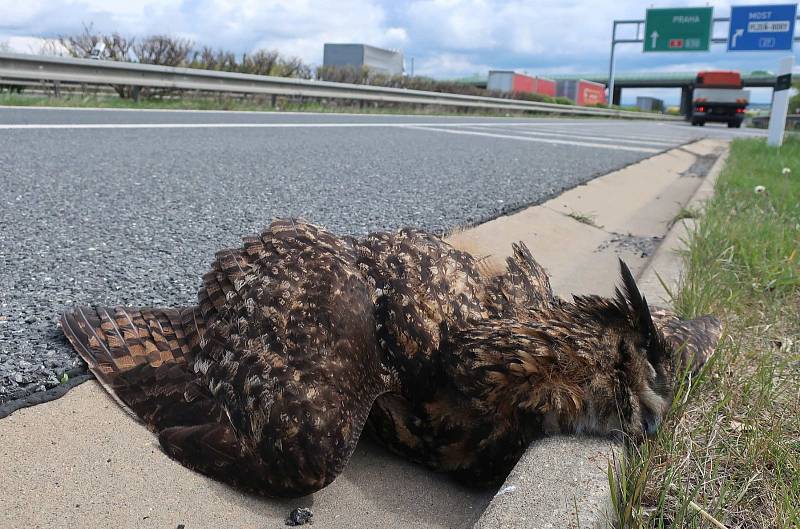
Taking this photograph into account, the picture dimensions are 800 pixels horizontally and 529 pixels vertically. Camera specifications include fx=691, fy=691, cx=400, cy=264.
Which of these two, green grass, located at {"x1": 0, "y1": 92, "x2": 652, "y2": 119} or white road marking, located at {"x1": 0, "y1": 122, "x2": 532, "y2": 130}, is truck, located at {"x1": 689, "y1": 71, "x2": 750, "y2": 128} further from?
white road marking, located at {"x1": 0, "y1": 122, "x2": 532, "y2": 130}

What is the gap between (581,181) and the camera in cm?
664

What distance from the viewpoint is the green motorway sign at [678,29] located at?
38.7m

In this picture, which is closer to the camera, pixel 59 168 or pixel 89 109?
pixel 59 168

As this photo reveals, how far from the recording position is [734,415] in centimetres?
217

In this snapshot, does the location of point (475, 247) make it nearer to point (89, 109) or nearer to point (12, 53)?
point (89, 109)

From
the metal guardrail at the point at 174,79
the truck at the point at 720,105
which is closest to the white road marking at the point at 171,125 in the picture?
the metal guardrail at the point at 174,79

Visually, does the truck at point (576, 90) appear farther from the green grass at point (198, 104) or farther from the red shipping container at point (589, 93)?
the green grass at point (198, 104)

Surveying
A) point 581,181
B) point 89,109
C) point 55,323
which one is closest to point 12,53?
point 89,109

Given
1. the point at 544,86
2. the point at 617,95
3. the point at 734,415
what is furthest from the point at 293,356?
the point at 617,95

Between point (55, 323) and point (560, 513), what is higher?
point (55, 323)

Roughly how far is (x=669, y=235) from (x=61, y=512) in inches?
159

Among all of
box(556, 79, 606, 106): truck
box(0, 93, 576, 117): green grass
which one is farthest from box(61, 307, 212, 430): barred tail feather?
box(556, 79, 606, 106): truck

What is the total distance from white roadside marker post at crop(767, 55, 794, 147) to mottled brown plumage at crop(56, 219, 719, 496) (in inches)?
464

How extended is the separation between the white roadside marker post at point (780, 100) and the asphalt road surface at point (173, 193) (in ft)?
14.8
